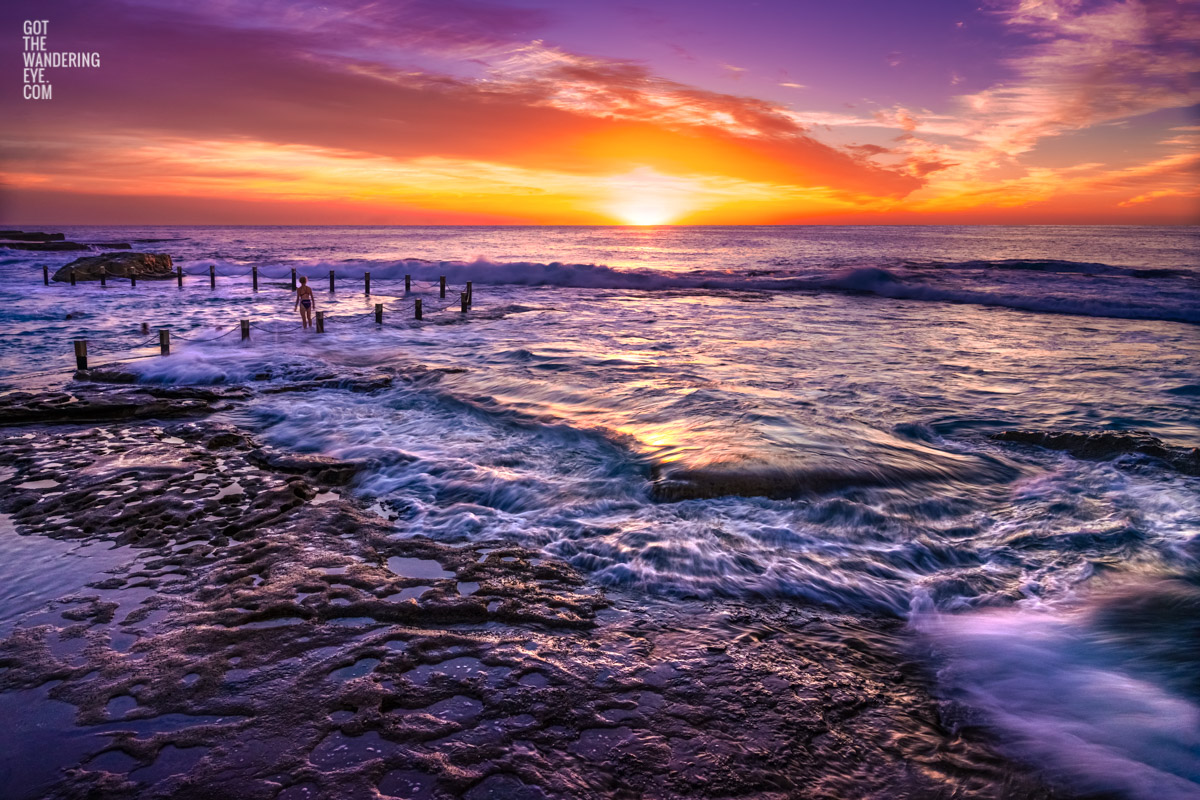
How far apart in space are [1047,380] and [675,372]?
9.25 m

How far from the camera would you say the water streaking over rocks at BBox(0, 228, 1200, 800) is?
4023 millimetres

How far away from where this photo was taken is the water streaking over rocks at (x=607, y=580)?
4.02 meters

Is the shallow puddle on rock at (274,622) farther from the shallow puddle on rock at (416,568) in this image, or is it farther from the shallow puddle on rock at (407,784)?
the shallow puddle on rock at (407,784)

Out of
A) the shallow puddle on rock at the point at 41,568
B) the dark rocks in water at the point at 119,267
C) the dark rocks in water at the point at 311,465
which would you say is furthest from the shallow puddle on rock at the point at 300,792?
the dark rocks in water at the point at 119,267

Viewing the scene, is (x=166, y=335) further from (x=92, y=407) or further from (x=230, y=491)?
(x=230, y=491)

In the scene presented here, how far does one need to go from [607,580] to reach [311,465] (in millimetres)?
5431

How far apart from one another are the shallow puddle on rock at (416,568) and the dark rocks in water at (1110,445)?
998 centimetres

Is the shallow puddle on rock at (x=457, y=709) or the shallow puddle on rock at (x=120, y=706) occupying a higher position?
the shallow puddle on rock at (x=120, y=706)

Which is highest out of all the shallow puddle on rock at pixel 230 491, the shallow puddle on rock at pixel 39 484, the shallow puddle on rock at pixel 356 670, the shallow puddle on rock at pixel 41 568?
the shallow puddle on rock at pixel 39 484

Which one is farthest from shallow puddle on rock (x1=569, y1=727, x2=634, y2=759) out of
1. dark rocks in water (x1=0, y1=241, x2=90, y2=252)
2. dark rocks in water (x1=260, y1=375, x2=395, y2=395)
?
dark rocks in water (x1=0, y1=241, x2=90, y2=252)

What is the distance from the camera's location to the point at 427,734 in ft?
13.4

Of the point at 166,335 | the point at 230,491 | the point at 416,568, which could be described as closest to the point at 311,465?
the point at 230,491

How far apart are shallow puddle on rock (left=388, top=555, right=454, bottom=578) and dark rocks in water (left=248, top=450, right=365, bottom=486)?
2.87 metres

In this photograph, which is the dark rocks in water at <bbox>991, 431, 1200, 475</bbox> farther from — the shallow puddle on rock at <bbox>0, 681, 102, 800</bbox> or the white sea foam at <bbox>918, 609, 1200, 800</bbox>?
the shallow puddle on rock at <bbox>0, 681, 102, 800</bbox>
